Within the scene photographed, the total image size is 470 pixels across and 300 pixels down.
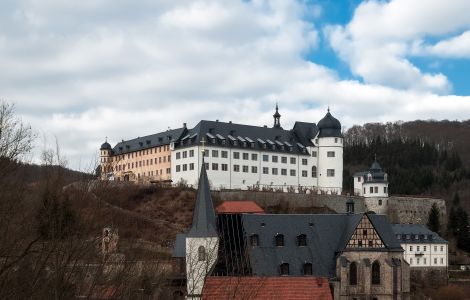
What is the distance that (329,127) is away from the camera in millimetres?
96250

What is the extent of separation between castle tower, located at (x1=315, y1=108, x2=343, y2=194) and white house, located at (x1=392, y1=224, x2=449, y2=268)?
40.8ft

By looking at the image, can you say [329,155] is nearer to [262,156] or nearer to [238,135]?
[262,156]

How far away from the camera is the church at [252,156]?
293 ft

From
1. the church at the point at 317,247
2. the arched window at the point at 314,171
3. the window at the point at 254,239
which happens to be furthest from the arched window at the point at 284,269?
the arched window at the point at 314,171

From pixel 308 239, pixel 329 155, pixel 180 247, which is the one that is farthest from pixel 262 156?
pixel 308 239

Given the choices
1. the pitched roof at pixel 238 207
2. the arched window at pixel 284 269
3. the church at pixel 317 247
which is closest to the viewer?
the church at pixel 317 247

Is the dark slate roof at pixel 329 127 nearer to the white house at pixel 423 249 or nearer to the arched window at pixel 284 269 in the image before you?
the white house at pixel 423 249

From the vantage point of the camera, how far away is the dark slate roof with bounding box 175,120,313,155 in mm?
90562

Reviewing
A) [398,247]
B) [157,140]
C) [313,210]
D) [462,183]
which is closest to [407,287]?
[398,247]

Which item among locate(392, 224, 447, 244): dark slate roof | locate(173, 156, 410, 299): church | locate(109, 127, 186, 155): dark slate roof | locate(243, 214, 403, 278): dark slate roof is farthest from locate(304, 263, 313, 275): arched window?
locate(109, 127, 186, 155): dark slate roof

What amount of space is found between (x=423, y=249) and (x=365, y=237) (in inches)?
1406

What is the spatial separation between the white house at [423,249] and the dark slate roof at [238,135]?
760 inches

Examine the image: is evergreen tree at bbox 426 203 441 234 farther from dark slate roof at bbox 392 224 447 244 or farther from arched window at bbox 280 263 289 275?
arched window at bbox 280 263 289 275

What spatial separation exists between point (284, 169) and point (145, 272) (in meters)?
80.2
